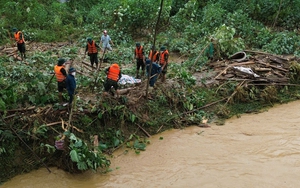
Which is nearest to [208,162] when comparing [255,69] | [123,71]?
[123,71]

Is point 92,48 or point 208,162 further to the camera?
point 92,48

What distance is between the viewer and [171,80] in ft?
34.4

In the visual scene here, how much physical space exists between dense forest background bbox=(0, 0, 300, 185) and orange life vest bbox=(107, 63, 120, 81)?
652 millimetres

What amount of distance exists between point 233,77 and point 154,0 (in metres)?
7.46

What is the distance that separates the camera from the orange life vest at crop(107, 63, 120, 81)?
8.32m

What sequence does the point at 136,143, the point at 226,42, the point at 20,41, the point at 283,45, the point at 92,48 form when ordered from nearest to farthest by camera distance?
1. the point at 136,143
2. the point at 92,48
3. the point at 20,41
4. the point at 226,42
5. the point at 283,45

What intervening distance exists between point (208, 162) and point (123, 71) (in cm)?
483

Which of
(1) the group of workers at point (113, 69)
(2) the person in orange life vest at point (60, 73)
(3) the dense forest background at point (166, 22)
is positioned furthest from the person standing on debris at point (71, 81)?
(3) the dense forest background at point (166, 22)

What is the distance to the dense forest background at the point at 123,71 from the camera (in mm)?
7523

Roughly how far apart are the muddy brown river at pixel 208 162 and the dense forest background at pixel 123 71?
13.4 inches

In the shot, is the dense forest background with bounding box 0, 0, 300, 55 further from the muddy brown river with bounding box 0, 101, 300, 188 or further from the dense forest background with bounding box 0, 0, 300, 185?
the muddy brown river with bounding box 0, 101, 300, 188

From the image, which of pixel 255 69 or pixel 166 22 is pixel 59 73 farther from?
pixel 166 22

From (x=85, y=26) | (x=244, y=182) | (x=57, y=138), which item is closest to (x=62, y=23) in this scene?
(x=85, y=26)

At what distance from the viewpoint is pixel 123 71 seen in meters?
11.2
